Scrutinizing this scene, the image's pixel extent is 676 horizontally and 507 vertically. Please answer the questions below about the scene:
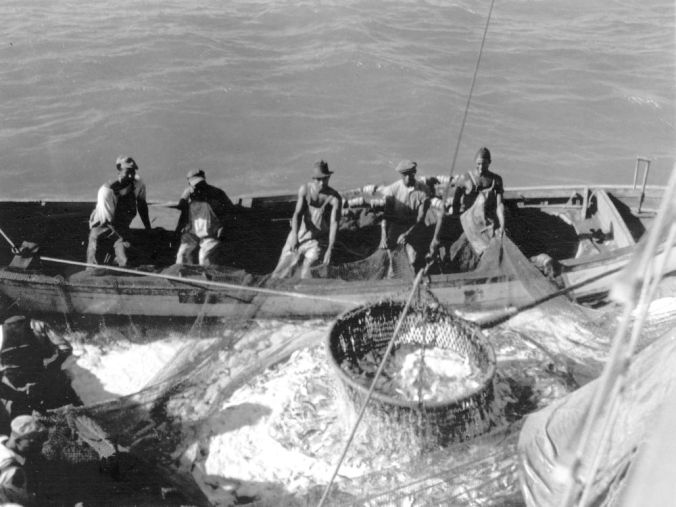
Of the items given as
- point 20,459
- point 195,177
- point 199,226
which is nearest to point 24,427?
point 20,459

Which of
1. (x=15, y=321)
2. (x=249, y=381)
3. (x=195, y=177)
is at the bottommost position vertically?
(x=249, y=381)

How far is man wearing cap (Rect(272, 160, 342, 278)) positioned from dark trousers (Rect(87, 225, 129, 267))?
2157 millimetres

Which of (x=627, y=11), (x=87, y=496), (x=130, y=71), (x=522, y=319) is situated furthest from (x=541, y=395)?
(x=627, y=11)

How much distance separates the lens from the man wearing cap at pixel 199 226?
865 centimetres

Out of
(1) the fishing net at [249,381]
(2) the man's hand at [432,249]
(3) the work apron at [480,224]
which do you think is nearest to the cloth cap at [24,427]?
(1) the fishing net at [249,381]

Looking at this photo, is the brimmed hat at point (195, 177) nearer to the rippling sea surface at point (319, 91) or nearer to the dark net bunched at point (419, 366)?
the dark net bunched at point (419, 366)

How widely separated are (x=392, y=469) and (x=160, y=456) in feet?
7.80

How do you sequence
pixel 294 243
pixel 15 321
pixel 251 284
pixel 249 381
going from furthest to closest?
1. pixel 294 243
2. pixel 251 284
3. pixel 249 381
4. pixel 15 321

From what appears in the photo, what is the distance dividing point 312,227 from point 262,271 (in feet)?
3.99

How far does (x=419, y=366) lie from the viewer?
22.1ft

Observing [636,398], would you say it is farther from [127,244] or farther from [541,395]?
[127,244]

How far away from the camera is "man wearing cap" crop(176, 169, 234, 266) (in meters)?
8.65

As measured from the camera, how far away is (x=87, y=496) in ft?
17.0

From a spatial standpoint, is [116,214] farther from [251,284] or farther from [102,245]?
[251,284]
